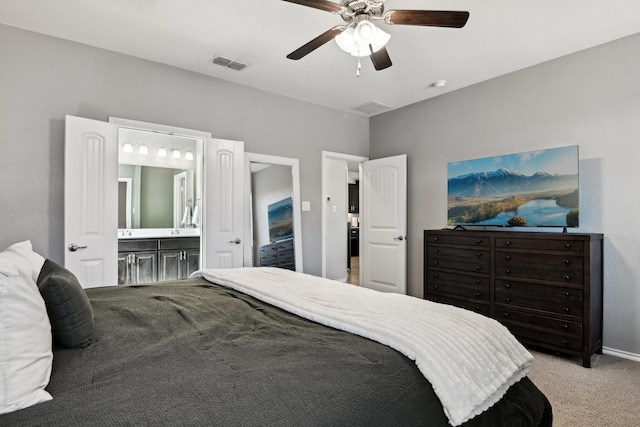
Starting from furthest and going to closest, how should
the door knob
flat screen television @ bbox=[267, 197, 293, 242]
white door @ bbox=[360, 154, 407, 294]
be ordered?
1. white door @ bbox=[360, 154, 407, 294]
2. flat screen television @ bbox=[267, 197, 293, 242]
3. the door knob

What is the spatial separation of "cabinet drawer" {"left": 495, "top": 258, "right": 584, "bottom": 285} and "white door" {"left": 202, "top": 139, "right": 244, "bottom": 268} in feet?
8.56

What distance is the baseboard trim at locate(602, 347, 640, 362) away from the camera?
120 inches

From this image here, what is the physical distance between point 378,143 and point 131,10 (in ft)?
11.5

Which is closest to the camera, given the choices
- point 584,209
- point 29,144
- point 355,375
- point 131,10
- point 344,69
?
point 355,375

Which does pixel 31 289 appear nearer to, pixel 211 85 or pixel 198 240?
pixel 198 240

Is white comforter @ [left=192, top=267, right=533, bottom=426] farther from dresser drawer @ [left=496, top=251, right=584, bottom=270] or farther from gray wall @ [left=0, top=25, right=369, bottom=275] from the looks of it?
gray wall @ [left=0, top=25, right=369, bottom=275]

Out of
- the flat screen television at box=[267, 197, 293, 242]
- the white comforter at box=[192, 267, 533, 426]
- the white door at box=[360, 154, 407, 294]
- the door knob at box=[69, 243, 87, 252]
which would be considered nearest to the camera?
the white comforter at box=[192, 267, 533, 426]

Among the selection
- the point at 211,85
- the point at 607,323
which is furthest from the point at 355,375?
the point at 211,85

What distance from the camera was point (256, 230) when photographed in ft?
14.1

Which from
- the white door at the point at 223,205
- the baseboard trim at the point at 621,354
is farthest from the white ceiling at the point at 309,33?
the baseboard trim at the point at 621,354

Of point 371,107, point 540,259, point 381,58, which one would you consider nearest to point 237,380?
point 381,58

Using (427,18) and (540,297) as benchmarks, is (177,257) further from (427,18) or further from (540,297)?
(540,297)

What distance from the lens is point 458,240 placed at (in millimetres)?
3764

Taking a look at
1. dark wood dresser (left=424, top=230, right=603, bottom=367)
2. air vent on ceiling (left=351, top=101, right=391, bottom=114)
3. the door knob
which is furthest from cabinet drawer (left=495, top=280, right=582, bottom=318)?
the door knob
